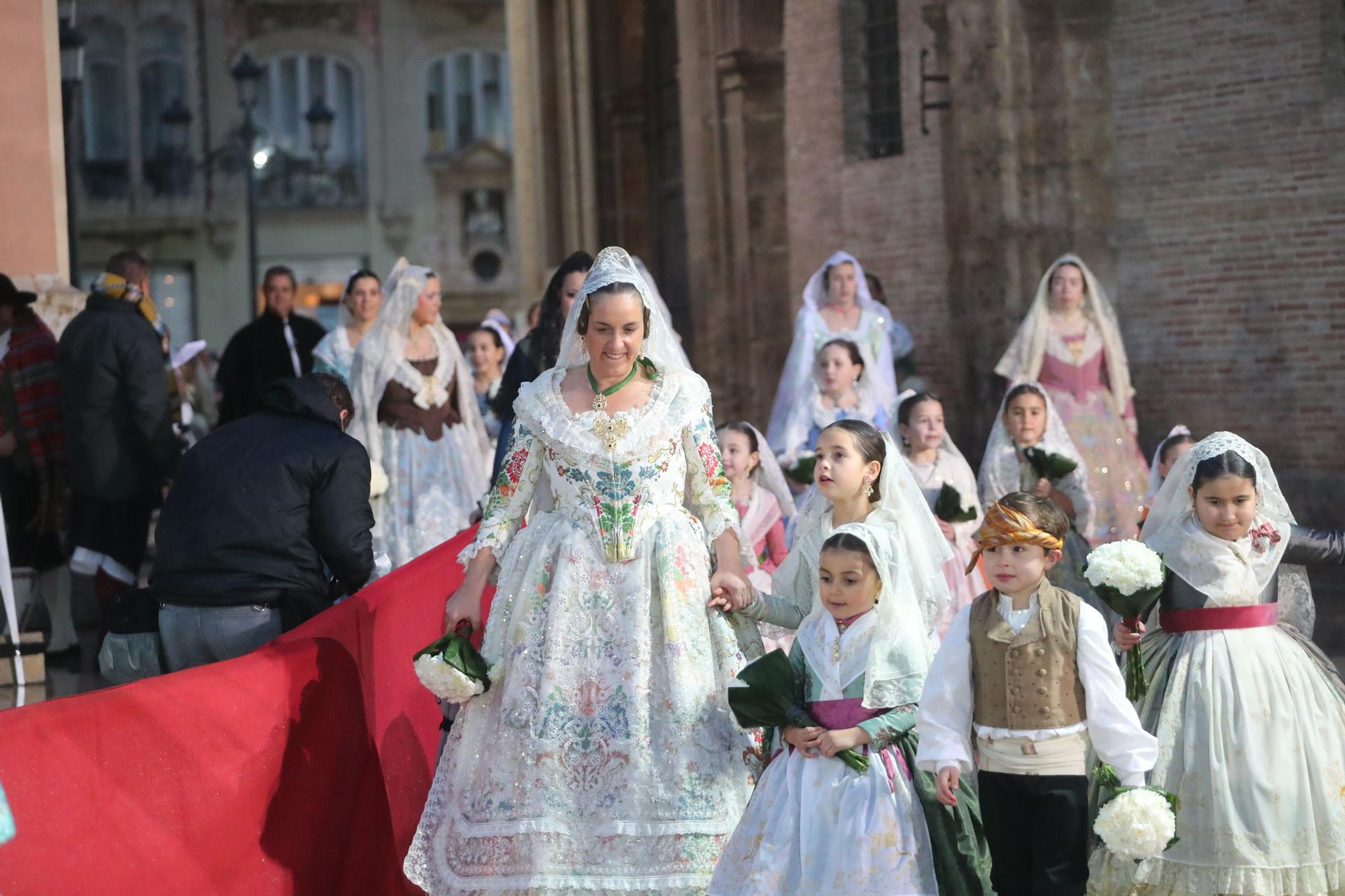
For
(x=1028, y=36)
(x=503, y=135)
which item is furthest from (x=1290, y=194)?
(x=503, y=135)

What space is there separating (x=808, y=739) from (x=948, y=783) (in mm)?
412

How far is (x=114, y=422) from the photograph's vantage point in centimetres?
1000

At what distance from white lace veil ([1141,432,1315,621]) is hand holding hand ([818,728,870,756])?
1358 millimetres

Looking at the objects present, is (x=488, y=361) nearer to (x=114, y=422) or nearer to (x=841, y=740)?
(x=114, y=422)

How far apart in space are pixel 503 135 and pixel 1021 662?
38206 millimetres

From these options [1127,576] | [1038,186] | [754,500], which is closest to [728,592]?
[1127,576]

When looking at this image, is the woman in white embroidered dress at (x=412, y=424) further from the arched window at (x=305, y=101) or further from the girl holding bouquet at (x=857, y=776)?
the arched window at (x=305, y=101)

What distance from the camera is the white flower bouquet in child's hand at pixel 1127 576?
532cm

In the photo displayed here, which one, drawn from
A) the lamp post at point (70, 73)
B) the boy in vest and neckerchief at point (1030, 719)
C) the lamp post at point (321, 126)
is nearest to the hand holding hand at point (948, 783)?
the boy in vest and neckerchief at point (1030, 719)

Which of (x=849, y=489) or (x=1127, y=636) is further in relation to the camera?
(x=849, y=489)

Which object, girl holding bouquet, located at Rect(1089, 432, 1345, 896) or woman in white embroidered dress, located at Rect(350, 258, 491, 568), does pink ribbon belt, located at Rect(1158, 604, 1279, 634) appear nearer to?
girl holding bouquet, located at Rect(1089, 432, 1345, 896)

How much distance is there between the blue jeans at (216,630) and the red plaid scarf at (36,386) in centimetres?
451

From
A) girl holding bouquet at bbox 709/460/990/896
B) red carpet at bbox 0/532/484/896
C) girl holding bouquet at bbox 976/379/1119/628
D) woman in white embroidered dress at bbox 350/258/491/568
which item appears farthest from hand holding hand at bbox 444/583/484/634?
woman in white embroidered dress at bbox 350/258/491/568

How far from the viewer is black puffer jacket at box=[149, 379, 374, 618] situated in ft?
19.7
